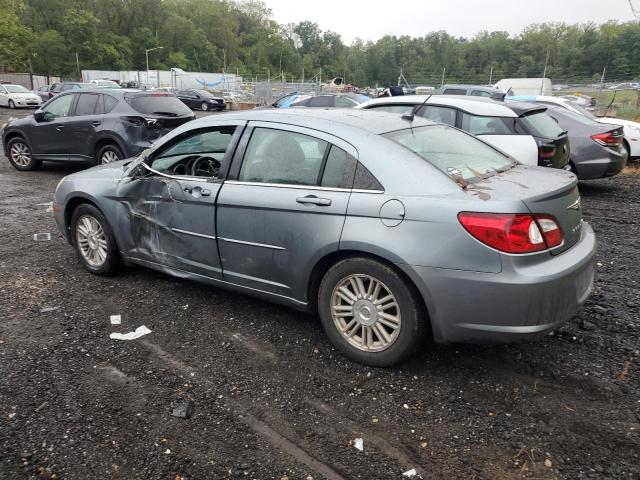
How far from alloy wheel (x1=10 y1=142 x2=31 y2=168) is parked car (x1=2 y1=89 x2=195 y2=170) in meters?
0.18

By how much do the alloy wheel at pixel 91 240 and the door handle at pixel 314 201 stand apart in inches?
89.8

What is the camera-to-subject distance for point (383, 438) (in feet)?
8.82

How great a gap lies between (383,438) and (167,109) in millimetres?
8305

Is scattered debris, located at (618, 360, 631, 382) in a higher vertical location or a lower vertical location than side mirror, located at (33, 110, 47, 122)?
lower

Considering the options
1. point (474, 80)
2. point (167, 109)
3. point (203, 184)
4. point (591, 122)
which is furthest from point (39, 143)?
point (474, 80)

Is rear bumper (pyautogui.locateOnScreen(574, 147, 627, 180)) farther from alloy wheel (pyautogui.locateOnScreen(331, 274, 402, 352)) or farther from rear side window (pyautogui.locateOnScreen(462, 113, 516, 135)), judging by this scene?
alloy wheel (pyautogui.locateOnScreen(331, 274, 402, 352))

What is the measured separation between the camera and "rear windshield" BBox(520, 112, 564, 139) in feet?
23.5

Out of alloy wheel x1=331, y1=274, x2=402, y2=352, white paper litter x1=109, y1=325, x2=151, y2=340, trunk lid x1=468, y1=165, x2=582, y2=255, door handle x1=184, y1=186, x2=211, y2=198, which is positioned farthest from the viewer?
door handle x1=184, y1=186, x2=211, y2=198

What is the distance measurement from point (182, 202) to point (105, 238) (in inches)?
46.0

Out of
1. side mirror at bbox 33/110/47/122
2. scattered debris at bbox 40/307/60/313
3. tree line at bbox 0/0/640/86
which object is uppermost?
tree line at bbox 0/0/640/86

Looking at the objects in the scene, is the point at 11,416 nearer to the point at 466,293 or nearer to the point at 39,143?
the point at 466,293

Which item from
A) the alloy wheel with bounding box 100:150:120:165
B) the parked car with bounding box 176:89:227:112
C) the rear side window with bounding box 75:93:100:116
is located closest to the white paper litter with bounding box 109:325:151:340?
the alloy wheel with bounding box 100:150:120:165

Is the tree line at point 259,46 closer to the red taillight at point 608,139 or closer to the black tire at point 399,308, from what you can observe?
the red taillight at point 608,139

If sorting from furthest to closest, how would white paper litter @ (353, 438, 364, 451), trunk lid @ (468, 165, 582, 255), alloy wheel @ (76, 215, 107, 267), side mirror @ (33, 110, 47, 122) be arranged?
Answer: 1. side mirror @ (33, 110, 47, 122)
2. alloy wheel @ (76, 215, 107, 267)
3. trunk lid @ (468, 165, 582, 255)
4. white paper litter @ (353, 438, 364, 451)
